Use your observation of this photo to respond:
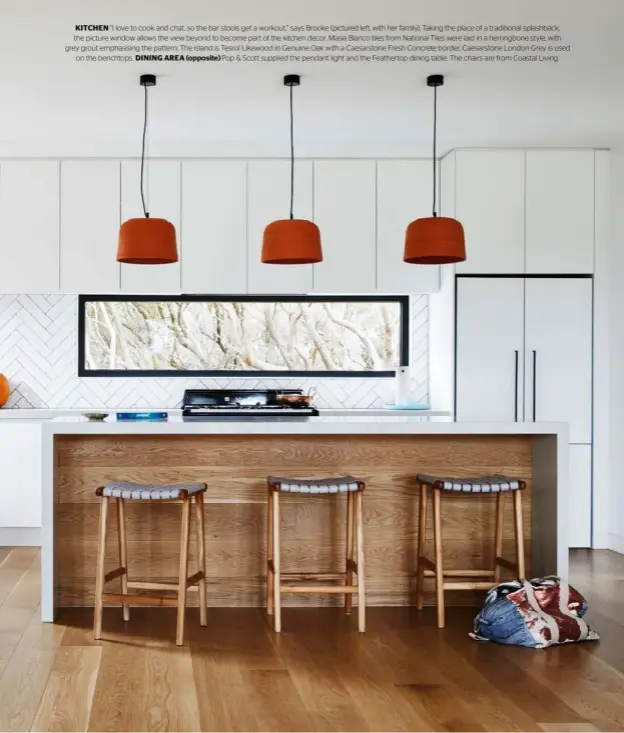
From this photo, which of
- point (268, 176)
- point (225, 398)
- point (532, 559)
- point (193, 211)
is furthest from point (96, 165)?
point (532, 559)

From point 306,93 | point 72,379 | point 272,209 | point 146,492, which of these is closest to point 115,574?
point 146,492

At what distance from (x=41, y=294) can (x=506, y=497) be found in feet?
12.2

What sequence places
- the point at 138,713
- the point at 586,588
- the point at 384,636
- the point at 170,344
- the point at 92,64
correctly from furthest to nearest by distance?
the point at 170,344 → the point at 586,588 → the point at 92,64 → the point at 384,636 → the point at 138,713

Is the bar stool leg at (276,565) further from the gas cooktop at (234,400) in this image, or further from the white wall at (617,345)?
the white wall at (617,345)

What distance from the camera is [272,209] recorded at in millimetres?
6293

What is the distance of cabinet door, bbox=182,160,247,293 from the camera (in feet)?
20.6

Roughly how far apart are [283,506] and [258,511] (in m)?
0.13

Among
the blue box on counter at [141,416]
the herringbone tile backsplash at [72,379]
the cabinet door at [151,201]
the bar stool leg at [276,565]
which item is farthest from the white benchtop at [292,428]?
the herringbone tile backsplash at [72,379]

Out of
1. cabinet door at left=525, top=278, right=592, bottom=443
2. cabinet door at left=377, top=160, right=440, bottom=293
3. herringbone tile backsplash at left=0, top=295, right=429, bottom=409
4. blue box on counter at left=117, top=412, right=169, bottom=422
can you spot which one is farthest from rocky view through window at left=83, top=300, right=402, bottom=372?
blue box on counter at left=117, top=412, right=169, bottom=422

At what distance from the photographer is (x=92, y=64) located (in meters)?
4.41

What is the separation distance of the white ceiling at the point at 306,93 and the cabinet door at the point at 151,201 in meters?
0.13

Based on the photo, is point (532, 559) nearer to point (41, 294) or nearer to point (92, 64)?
point (92, 64)

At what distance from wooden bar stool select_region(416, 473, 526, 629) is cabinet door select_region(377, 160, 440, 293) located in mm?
2247

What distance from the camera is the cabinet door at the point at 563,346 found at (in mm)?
5996
